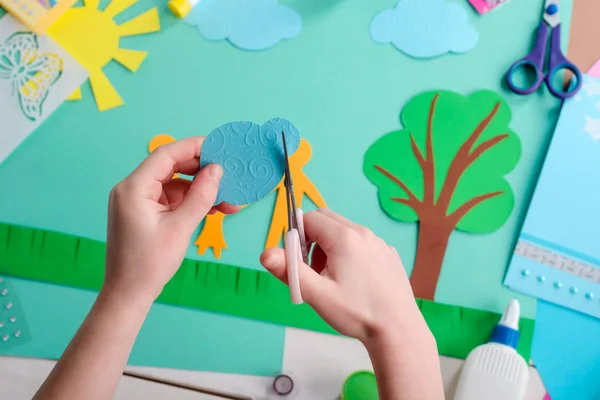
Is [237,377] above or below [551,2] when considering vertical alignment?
below

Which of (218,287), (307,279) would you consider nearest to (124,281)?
(307,279)

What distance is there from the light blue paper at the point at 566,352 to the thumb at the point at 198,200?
0.55 meters

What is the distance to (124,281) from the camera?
460mm

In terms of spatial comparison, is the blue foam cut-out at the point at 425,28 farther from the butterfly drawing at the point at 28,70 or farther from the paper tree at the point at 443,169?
the butterfly drawing at the point at 28,70

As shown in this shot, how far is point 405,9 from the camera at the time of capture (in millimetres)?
824

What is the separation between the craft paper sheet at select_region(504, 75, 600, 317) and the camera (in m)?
0.75

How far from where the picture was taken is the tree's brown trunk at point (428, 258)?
29.9 inches

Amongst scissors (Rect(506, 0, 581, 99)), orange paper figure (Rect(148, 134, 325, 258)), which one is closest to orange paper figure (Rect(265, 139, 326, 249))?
orange paper figure (Rect(148, 134, 325, 258))

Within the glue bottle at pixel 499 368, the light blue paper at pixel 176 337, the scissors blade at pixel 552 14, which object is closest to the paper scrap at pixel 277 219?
the light blue paper at pixel 176 337

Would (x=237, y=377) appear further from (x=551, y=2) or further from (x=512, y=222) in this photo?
(x=551, y=2)

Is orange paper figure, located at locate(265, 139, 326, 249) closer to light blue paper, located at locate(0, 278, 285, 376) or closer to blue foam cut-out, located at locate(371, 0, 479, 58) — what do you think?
light blue paper, located at locate(0, 278, 285, 376)

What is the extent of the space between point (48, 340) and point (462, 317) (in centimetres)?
63

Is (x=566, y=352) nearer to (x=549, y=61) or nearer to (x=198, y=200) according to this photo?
(x=549, y=61)

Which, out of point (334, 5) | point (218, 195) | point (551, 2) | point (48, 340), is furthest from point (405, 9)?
point (48, 340)
